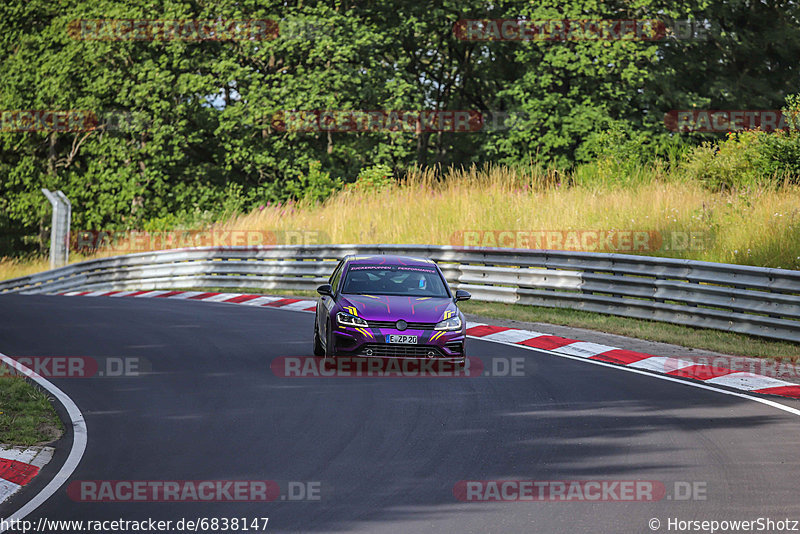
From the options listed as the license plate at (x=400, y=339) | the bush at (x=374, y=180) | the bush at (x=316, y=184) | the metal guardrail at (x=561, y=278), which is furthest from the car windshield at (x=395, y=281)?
the bush at (x=316, y=184)

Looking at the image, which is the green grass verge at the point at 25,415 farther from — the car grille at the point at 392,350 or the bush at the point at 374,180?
the bush at the point at 374,180

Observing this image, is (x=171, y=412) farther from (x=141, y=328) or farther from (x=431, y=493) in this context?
(x=141, y=328)

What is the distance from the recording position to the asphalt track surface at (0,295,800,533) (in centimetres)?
694

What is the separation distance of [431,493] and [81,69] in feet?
136

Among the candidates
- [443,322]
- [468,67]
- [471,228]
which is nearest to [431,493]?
[443,322]

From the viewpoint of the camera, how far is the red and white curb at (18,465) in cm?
754

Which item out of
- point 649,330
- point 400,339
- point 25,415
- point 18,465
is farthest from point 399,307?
point 18,465

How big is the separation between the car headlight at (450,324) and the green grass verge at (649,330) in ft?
14.5

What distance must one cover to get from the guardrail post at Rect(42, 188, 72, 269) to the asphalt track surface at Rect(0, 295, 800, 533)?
21.7 meters

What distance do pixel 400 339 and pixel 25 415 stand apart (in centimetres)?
456

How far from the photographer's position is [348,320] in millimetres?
12859

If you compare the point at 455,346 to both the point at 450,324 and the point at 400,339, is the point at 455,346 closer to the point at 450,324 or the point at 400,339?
the point at 450,324

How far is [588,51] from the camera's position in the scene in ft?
126

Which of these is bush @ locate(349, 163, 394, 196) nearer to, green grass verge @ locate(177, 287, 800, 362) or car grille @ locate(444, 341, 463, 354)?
green grass verge @ locate(177, 287, 800, 362)
